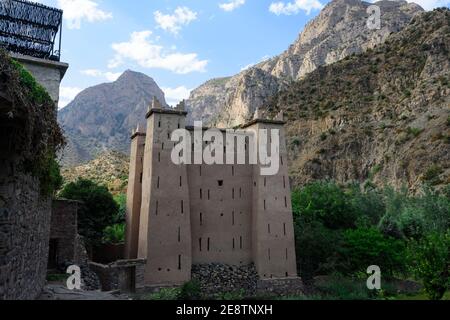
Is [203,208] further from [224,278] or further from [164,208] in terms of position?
[224,278]

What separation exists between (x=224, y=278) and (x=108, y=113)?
398 feet

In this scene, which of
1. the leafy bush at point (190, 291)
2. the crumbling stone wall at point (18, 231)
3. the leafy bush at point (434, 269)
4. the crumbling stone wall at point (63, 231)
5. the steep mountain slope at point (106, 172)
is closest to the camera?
the crumbling stone wall at point (18, 231)

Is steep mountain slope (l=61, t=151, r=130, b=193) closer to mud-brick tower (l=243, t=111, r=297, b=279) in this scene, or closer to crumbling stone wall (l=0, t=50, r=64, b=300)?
mud-brick tower (l=243, t=111, r=297, b=279)

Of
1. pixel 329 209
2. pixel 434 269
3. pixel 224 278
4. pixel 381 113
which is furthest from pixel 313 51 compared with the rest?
pixel 434 269

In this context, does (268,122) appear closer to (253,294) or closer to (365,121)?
(253,294)

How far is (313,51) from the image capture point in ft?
458

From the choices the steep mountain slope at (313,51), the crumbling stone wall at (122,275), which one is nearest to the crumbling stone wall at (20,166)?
the crumbling stone wall at (122,275)

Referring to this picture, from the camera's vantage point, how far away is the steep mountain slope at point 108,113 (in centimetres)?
11199

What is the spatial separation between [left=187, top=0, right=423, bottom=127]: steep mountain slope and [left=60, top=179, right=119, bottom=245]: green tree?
74833 millimetres

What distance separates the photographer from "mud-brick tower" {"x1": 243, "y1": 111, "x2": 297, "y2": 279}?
854 inches

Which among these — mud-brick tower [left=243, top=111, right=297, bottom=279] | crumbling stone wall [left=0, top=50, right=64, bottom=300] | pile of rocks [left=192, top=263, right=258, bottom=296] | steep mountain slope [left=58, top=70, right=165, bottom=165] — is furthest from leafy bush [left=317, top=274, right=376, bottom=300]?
steep mountain slope [left=58, top=70, right=165, bottom=165]

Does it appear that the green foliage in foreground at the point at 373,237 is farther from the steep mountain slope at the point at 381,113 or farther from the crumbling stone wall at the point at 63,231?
the crumbling stone wall at the point at 63,231

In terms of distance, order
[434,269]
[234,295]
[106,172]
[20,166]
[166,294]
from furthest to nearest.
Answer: [106,172] → [234,295] → [166,294] → [434,269] → [20,166]

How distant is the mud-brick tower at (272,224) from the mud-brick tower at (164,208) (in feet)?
12.5
